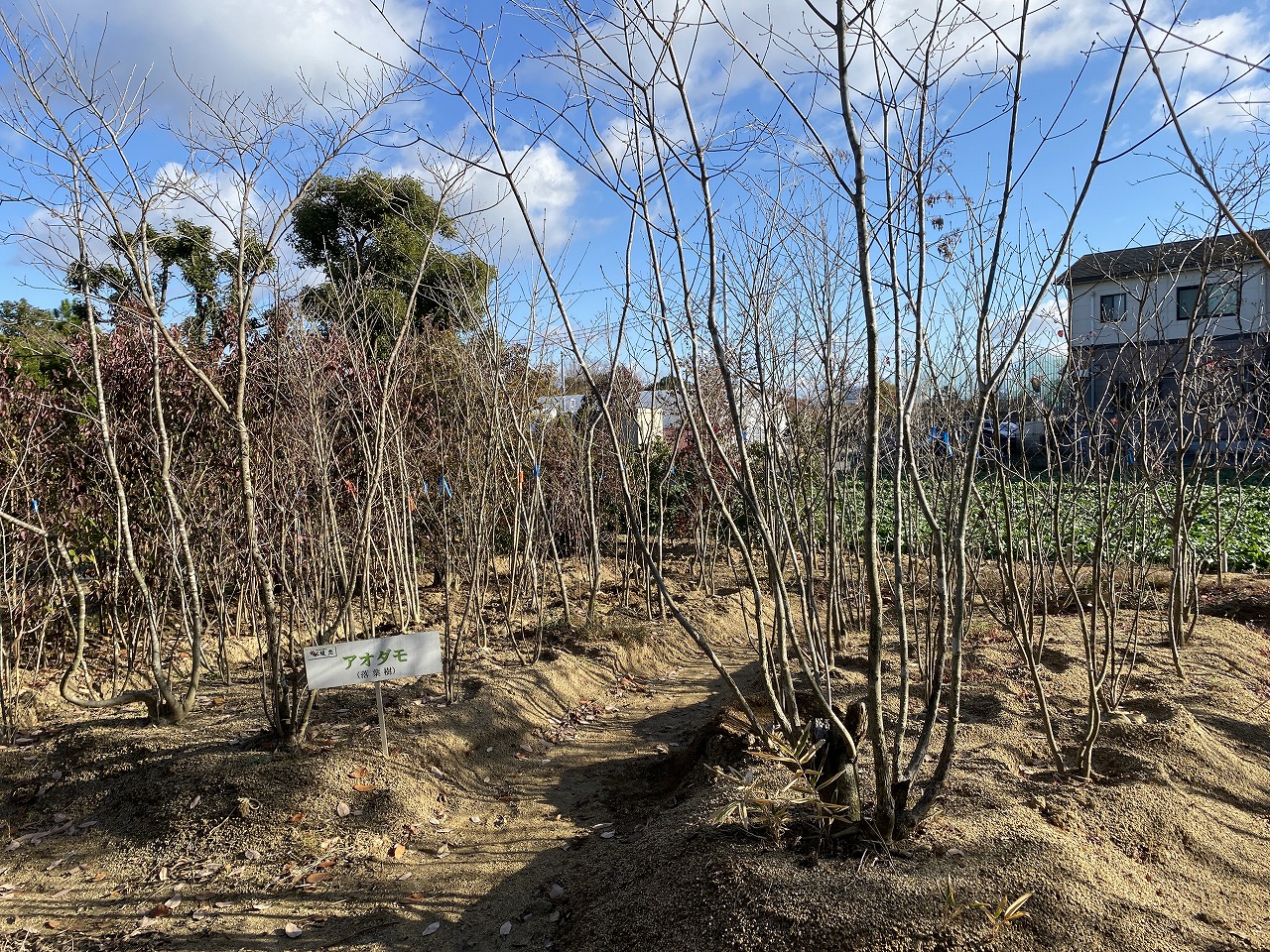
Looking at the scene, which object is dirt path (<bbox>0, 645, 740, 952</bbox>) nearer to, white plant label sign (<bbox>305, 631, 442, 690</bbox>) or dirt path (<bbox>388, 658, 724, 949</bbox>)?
dirt path (<bbox>388, 658, 724, 949</bbox>)

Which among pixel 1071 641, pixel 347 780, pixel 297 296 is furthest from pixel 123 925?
pixel 1071 641

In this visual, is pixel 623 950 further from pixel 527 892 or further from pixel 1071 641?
pixel 1071 641

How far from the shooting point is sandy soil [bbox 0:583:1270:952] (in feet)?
8.07

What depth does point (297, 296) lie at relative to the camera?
17.9 ft

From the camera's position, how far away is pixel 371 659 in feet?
13.8

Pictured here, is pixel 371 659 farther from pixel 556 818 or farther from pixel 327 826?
pixel 556 818

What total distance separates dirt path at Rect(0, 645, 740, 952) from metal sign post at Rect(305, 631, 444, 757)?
0.41m

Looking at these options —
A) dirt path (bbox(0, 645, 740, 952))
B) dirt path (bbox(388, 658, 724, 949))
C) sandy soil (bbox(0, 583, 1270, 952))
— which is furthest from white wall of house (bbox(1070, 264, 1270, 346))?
dirt path (bbox(0, 645, 740, 952))

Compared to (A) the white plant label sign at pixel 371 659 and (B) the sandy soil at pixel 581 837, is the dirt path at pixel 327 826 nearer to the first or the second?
(B) the sandy soil at pixel 581 837

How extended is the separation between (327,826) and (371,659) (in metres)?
0.83

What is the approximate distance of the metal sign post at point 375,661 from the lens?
409 centimetres

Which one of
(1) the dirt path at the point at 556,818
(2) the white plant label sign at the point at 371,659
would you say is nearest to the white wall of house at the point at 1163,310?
(1) the dirt path at the point at 556,818

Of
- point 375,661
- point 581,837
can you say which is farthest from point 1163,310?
point 375,661

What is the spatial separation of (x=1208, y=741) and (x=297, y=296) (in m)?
5.97
